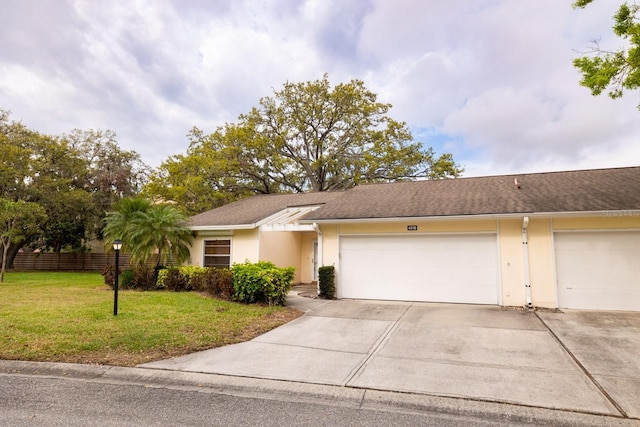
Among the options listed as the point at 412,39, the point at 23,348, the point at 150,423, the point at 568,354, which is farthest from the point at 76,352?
the point at 412,39

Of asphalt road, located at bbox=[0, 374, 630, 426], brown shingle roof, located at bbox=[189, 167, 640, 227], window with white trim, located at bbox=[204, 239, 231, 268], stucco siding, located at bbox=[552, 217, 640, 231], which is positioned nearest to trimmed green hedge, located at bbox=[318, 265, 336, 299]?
brown shingle roof, located at bbox=[189, 167, 640, 227]

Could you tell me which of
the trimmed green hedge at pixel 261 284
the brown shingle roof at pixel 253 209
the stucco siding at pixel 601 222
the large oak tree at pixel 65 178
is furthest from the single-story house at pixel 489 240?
the large oak tree at pixel 65 178

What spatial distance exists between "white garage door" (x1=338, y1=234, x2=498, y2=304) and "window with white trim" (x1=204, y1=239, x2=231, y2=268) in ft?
16.7

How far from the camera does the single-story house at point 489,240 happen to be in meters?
9.45

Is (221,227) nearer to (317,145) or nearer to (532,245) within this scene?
(532,245)

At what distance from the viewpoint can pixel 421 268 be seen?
36.2 feet

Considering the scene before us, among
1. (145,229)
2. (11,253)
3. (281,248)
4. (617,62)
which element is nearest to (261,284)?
(281,248)

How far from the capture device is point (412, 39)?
12852 mm

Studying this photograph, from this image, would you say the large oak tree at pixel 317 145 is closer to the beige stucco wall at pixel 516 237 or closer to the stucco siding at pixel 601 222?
the beige stucco wall at pixel 516 237

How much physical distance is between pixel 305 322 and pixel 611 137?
1516 centimetres

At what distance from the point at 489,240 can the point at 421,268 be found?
7.01 ft

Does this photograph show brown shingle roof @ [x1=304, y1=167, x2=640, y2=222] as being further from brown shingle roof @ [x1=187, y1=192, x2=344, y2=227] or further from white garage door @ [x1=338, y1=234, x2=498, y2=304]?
brown shingle roof @ [x1=187, y1=192, x2=344, y2=227]

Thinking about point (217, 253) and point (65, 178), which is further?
point (65, 178)

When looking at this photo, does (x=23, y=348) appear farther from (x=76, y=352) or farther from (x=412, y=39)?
(x=412, y=39)
